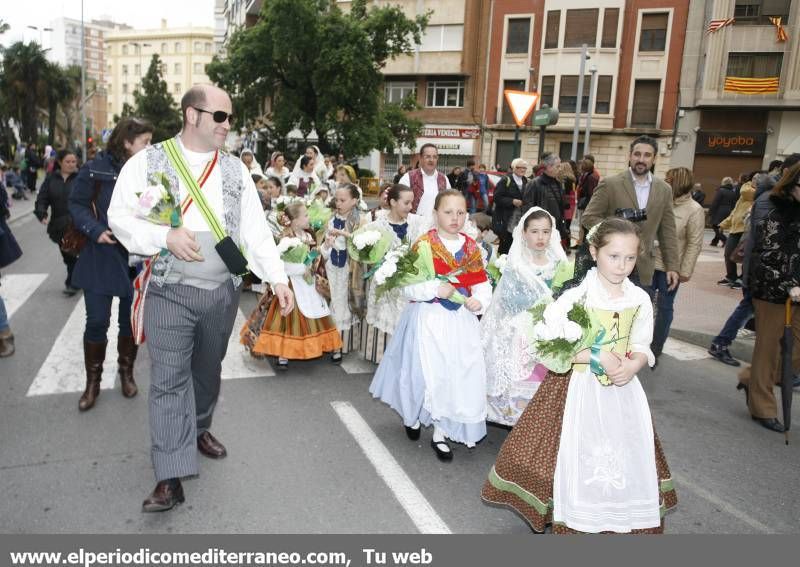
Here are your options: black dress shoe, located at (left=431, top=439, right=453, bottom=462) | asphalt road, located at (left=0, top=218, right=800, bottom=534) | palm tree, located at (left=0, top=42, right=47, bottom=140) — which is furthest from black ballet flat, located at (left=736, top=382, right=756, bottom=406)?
palm tree, located at (left=0, top=42, right=47, bottom=140)

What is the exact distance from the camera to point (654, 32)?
33719mm

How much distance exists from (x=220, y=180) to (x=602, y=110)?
116ft

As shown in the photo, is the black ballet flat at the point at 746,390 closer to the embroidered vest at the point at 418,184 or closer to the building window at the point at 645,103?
the embroidered vest at the point at 418,184

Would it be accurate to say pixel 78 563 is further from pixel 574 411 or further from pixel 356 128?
pixel 356 128

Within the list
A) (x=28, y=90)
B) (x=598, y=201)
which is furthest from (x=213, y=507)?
(x=28, y=90)

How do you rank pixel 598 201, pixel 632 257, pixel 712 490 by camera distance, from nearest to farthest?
pixel 632 257 < pixel 712 490 < pixel 598 201

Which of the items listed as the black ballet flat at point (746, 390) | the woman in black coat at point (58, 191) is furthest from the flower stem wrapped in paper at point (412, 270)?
the woman in black coat at point (58, 191)

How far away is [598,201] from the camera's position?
5883 mm

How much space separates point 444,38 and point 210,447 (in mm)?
37864

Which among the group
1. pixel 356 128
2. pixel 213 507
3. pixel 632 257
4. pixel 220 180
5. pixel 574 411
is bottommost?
pixel 213 507

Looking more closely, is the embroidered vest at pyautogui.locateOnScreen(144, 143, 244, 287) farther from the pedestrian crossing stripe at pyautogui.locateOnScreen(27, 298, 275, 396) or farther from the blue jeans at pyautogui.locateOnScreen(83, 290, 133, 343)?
the pedestrian crossing stripe at pyautogui.locateOnScreen(27, 298, 275, 396)

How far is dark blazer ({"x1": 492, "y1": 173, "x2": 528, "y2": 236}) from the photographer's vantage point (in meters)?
10.2

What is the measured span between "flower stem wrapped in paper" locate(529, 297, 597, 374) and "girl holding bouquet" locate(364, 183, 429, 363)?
9.33 ft

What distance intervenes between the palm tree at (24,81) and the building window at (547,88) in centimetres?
3978
